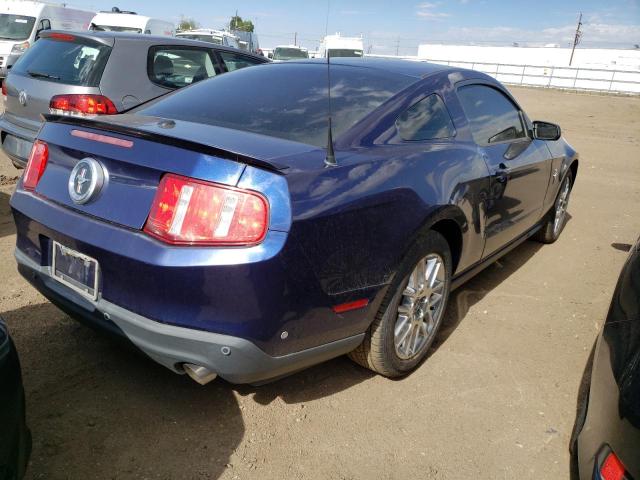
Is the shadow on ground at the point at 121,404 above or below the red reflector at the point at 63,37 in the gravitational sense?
below

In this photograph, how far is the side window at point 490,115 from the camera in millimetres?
3344

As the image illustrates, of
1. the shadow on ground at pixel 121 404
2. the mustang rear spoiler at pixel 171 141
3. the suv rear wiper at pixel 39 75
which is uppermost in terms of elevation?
the mustang rear spoiler at pixel 171 141

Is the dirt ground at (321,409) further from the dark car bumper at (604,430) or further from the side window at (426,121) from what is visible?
the side window at (426,121)

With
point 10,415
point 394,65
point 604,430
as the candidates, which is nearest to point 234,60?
point 394,65

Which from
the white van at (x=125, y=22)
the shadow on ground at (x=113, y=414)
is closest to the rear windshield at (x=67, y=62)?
the shadow on ground at (x=113, y=414)

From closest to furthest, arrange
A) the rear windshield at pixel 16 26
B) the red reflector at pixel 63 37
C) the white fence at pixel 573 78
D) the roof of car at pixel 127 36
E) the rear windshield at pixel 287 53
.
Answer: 1. the roof of car at pixel 127 36
2. the red reflector at pixel 63 37
3. the rear windshield at pixel 16 26
4. the rear windshield at pixel 287 53
5. the white fence at pixel 573 78

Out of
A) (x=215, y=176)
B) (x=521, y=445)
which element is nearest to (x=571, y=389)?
(x=521, y=445)

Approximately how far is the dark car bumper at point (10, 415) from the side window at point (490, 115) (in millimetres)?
2661

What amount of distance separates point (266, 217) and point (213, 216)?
7.5 inches

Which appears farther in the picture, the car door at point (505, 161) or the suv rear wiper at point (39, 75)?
the suv rear wiper at point (39, 75)

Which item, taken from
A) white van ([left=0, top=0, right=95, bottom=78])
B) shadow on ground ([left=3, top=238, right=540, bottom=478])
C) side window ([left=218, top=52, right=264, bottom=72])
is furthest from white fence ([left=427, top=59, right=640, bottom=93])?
shadow on ground ([left=3, top=238, right=540, bottom=478])

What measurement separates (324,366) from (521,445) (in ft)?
3.39

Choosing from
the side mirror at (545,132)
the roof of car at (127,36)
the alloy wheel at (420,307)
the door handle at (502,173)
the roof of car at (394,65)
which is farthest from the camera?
the roof of car at (127,36)

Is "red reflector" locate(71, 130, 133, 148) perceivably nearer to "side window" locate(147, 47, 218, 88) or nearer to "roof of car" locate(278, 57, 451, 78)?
"roof of car" locate(278, 57, 451, 78)
